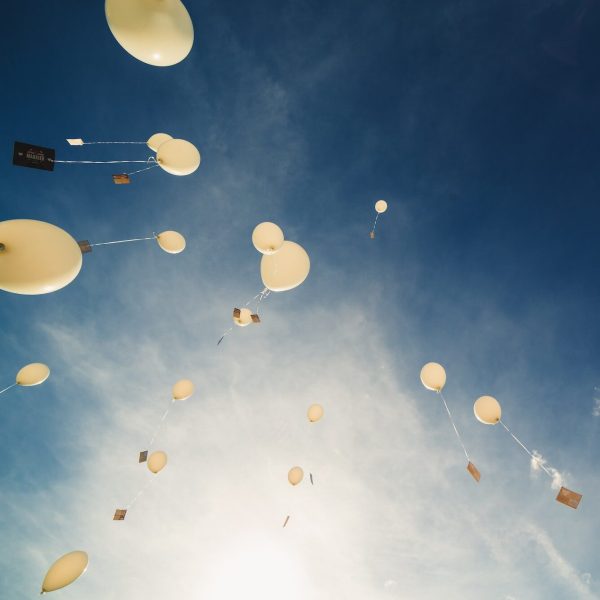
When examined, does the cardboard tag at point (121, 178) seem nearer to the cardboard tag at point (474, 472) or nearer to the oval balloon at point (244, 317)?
the oval balloon at point (244, 317)

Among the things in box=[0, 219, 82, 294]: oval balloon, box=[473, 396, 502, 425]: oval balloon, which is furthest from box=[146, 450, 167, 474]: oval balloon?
box=[473, 396, 502, 425]: oval balloon

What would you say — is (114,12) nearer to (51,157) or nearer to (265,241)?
(51,157)

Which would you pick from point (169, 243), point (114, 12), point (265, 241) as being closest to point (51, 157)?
point (114, 12)

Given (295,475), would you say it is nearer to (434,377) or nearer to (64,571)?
(434,377)

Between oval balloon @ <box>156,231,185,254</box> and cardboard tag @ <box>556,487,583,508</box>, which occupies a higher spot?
oval balloon @ <box>156,231,185,254</box>

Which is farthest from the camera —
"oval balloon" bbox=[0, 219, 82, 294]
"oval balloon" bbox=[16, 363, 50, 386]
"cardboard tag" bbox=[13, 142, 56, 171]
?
"oval balloon" bbox=[16, 363, 50, 386]

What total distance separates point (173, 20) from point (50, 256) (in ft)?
7.86

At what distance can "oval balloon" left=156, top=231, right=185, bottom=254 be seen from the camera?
4332 millimetres

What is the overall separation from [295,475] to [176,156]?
473 centimetres

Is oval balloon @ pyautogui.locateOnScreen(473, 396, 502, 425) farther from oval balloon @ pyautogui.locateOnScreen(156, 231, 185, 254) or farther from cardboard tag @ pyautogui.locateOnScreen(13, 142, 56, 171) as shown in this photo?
cardboard tag @ pyautogui.locateOnScreen(13, 142, 56, 171)

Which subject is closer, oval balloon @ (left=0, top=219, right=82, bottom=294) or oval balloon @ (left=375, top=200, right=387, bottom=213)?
oval balloon @ (left=0, top=219, right=82, bottom=294)

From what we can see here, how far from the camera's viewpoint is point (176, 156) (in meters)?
3.51

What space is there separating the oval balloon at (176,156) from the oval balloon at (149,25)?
0.79 m

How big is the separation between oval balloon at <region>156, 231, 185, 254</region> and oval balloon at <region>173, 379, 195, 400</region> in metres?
1.96
